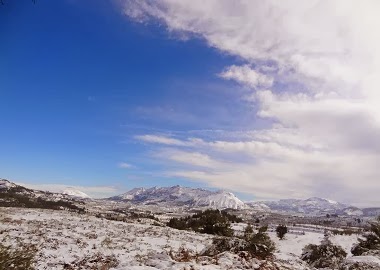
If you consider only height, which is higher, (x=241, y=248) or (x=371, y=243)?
(x=371, y=243)

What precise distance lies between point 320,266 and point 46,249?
16417mm

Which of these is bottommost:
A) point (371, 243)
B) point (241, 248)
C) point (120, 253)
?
point (120, 253)

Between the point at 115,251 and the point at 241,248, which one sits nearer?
the point at 241,248

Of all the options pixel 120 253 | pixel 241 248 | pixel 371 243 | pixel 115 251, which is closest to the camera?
pixel 241 248

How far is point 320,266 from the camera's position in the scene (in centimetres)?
2094

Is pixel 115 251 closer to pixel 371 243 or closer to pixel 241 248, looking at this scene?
pixel 241 248

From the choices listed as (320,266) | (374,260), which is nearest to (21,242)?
(320,266)

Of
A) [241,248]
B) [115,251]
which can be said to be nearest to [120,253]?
[115,251]

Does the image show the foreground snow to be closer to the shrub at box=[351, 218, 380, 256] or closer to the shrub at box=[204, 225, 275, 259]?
the shrub at box=[204, 225, 275, 259]

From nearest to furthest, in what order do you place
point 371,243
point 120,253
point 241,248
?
point 241,248
point 120,253
point 371,243

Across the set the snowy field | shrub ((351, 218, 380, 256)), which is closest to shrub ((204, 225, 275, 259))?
the snowy field

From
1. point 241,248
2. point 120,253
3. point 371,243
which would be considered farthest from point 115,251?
point 371,243

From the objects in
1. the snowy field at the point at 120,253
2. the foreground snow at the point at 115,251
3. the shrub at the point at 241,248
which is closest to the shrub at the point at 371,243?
the snowy field at the point at 120,253

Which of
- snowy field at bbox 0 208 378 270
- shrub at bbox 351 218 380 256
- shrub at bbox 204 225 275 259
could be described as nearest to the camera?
snowy field at bbox 0 208 378 270
